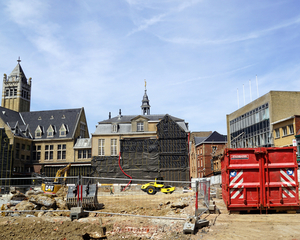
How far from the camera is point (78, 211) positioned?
13.8 m

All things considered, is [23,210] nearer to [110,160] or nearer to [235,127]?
[110,160]

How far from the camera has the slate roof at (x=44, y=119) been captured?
5991cm

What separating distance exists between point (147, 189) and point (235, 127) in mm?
25373

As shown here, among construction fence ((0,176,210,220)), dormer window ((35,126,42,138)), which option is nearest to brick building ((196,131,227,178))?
dormer window ((35,126,42,138))

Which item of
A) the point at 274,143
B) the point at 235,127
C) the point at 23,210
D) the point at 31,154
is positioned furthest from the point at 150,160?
the point at 23,210

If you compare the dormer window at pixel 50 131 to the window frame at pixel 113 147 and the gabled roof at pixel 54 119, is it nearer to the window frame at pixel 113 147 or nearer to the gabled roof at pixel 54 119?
the gabled roof at pixel 54 119

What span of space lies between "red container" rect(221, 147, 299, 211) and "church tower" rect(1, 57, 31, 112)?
7342cm

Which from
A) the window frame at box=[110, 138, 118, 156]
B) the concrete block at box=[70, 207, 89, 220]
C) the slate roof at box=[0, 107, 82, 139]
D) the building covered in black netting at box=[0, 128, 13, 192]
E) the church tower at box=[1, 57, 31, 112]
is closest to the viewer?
the concrete block at box=[70, 207, 89, 220]

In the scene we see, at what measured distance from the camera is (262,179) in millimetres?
13602

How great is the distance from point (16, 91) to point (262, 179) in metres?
77.0

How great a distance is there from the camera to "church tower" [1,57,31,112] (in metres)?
77.9

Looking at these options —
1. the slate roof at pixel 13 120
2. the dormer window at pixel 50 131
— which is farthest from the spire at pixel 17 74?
the dormer window at pixel 50 131

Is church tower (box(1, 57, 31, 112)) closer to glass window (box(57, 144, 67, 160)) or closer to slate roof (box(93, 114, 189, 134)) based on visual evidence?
glass window (box(57, 144, 67, 160))

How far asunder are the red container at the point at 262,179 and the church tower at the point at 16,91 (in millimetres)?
73420
